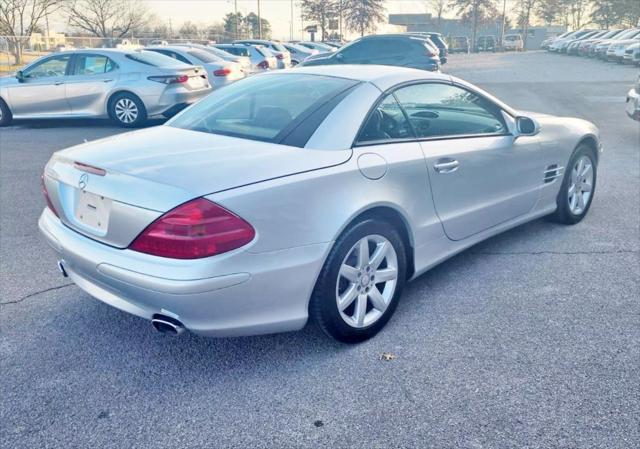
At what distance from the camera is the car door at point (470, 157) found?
3.56m

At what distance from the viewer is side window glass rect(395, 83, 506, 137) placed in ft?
11.7

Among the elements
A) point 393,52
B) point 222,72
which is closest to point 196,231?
point 222,72

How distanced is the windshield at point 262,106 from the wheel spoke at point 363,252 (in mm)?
713

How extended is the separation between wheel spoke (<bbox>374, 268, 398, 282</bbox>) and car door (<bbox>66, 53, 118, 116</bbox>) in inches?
356

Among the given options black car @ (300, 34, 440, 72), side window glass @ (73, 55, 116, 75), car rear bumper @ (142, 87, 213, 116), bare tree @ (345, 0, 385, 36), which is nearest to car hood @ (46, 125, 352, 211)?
car rear bumper @ (142, 87, 213, 116)

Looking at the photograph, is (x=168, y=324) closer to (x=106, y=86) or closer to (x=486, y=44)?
(x=106, y=86)

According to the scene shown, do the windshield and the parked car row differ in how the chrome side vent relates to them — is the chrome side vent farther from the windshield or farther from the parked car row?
the parked car row

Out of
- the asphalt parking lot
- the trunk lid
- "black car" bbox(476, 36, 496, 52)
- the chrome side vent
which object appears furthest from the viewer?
"black car" bbox(476, 36, 496, 52)

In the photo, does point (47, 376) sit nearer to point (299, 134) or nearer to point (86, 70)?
point (299, 134)

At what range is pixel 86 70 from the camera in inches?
428

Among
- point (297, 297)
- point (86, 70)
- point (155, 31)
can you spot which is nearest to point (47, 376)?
point (297, 297)

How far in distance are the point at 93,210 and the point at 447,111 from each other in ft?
7.58

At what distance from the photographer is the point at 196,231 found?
2.46 metres

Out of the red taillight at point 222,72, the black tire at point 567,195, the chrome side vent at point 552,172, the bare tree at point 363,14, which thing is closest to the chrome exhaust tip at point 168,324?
the chrome side vent at point 552,172
